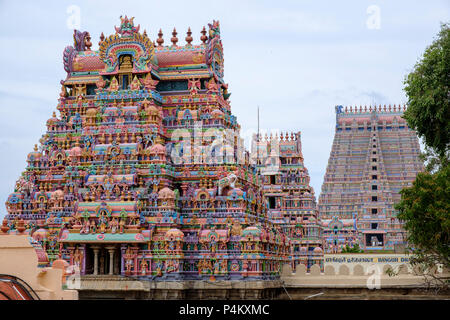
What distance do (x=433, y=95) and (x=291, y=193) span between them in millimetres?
32461

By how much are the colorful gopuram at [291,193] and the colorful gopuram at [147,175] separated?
46.9ft

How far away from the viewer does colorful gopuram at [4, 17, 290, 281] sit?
140 feet

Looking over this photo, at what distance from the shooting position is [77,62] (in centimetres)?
5319

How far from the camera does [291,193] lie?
68312 mm

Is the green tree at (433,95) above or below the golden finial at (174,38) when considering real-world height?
below

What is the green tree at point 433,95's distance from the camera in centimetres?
3684

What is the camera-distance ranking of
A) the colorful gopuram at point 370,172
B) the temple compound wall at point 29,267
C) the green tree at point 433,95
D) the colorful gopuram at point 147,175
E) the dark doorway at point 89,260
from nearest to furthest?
1. the temple compound wall at point 29,267
2. the green tree at point 433,95
3. the colorful gopuram at point 147,175
4. the dark doorway at point 89,260
5. the colorful gopuram at point 370,172

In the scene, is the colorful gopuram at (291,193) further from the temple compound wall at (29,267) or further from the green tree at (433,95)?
the temple compound wall at (29,267)

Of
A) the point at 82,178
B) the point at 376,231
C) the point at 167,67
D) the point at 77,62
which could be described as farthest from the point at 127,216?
the point at 376,231

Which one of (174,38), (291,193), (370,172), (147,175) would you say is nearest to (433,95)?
(147,175)

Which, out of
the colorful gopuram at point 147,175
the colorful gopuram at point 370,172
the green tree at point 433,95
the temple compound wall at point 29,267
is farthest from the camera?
the colorful gopuram at point 370,172

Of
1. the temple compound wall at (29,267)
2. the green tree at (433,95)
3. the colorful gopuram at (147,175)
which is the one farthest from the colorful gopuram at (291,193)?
the temple compound wall at (29,267)

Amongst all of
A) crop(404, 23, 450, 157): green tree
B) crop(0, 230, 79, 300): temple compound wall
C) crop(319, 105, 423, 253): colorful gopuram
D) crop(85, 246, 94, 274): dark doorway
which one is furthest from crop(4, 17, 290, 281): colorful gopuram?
crop(319, 105, 423, 253): colorful gopuram

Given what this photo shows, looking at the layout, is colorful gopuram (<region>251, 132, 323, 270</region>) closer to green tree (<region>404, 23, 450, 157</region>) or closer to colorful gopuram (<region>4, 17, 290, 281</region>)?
colorful gopuram (<region>4, 17, 290, 281</region>)
